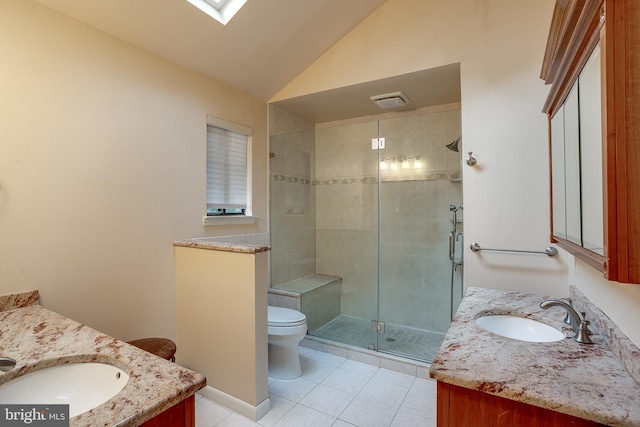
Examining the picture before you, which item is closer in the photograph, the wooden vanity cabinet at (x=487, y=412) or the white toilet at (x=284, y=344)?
the wooden vanity cabinet at (x=487, y=412)

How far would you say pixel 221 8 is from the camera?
2.16 meters

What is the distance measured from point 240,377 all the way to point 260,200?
1.67 metres

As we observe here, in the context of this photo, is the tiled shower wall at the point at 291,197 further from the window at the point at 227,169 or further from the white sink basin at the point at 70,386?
the white sink basin at the point at 70,386

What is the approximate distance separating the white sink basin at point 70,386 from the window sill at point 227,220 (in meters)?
1.60

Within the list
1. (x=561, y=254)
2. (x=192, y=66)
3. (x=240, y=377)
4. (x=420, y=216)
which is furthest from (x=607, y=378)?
(x=192, y=66)

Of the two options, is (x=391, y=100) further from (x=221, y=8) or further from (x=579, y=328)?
(x=579, y=328)

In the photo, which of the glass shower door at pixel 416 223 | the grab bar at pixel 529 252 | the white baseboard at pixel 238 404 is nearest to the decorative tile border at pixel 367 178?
the glass shower door at pixel 416 223

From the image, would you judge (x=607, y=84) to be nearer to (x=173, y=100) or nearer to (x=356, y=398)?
(x=356, y=398)

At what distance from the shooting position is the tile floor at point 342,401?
188 centimetres

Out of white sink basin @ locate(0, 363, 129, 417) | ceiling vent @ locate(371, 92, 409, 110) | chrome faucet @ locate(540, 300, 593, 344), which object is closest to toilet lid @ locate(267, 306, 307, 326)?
white sink basin @ locate(0, 363, 129, 417)

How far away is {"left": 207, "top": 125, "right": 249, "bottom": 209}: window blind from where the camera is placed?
2641mm

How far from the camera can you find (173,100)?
90.0 inches

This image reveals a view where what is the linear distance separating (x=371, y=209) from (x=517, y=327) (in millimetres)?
1982

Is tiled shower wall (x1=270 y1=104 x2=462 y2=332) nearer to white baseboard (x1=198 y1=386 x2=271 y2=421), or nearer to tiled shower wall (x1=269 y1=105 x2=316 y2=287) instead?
tiled shower wall (x1=269 y1=105 x2=316 y2=287)
